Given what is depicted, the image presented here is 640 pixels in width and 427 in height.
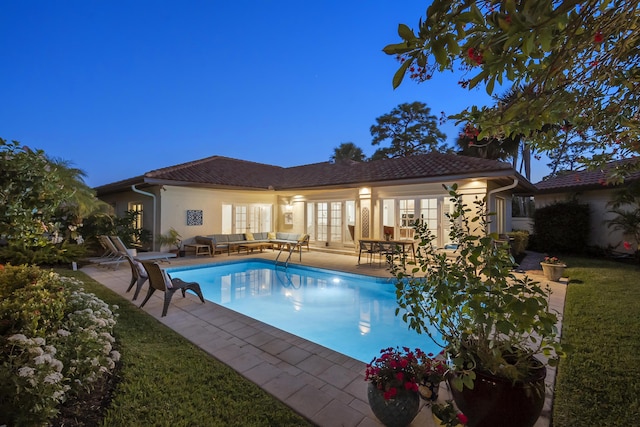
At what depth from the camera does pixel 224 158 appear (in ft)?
55.0

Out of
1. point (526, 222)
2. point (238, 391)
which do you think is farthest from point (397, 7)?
point (526, 222)

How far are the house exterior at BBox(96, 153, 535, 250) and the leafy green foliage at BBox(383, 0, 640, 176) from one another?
616cm

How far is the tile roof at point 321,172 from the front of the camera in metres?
9.64

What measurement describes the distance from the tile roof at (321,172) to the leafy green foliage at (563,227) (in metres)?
5.55

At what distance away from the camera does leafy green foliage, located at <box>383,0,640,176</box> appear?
123cm

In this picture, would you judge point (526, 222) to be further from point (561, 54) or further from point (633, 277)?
point (561, 54)

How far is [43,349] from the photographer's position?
2.53 metres

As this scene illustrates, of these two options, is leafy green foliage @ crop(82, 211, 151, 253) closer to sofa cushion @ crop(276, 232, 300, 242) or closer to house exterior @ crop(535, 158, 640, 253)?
sofa cushion @ crop(276, 232, 300, 242)

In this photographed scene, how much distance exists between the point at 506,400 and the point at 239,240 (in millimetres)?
12232

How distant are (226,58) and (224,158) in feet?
27.6

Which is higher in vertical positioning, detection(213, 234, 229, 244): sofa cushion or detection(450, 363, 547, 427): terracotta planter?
detection(213, 234, 229, 244): sofa cushion

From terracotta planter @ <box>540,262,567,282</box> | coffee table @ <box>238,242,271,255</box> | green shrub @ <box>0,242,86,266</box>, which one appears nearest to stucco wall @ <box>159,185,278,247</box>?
coffee table @ <box>238,242,271,255</box>

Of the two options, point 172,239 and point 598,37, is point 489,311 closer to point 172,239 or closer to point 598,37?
point 598,37

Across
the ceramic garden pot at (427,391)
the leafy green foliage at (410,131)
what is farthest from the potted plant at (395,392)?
the leafy green foliage at (410,131)
